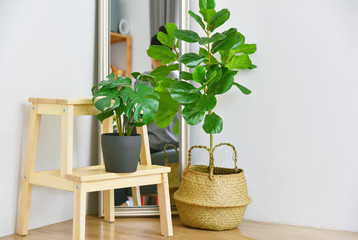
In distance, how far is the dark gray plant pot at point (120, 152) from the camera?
1989 millimetres

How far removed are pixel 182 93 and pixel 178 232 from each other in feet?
2.21

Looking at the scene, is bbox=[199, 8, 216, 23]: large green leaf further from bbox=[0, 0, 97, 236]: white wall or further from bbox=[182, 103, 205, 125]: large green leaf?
bbox=[0, 0, 97, 236]: white wall

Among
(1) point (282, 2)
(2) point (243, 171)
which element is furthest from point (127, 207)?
(1) point (282, 2)

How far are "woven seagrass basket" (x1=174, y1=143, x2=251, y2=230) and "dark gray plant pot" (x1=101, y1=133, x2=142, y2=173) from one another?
A: 0.41 metres

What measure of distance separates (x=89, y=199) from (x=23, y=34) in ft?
3.22

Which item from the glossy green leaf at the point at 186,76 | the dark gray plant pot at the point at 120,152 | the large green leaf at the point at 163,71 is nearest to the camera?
the dark gray plant pot at the point at 120,152

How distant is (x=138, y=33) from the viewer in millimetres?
2549

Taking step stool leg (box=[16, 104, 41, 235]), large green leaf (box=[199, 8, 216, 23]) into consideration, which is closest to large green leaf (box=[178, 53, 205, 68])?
large green leaf (box=[199, 8, 216, 23])

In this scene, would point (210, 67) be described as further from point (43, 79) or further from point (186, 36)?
point (43, 79)

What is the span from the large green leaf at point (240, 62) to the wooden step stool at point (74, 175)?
1.88 ft

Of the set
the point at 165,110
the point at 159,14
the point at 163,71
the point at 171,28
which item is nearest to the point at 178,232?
the point at 165,110

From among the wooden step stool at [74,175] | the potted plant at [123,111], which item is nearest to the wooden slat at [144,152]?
the wooden step stool at [74,175]

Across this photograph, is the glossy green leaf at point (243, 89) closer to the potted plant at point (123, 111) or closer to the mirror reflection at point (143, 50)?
the mirror reflection at point (143, 50)

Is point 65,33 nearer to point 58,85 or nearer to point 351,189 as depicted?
point 58,85
